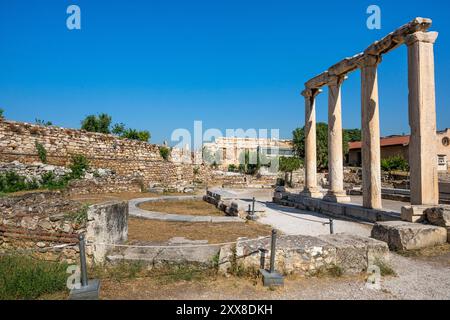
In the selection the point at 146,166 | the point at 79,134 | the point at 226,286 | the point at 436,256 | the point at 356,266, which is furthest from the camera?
the point at 146,166

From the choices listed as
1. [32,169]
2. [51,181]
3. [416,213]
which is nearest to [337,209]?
[416,213]

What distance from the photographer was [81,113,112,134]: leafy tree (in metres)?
39.8

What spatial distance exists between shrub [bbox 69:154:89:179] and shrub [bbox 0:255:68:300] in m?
14.9

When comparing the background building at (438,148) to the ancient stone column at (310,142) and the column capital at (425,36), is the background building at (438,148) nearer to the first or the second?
the ancient stone column at (310,142)

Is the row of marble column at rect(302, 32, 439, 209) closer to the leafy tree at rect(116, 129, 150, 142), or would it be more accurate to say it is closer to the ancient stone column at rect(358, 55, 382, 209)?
the ancient stone column at rect(358, 55, 382, 209)

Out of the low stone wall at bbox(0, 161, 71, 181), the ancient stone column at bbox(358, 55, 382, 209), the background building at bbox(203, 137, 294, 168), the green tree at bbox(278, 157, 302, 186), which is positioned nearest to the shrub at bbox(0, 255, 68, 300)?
the ancient stone column at bbox(358, 55, 382, 209)

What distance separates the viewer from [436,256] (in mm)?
5793

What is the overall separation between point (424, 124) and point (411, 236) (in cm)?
342

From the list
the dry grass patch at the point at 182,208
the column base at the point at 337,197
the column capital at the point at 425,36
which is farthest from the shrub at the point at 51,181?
the column capital at the point at 425,36

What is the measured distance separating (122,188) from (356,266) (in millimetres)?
17482

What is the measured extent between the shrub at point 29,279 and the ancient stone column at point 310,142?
11757 millimetres

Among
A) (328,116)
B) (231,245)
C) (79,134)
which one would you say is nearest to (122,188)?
(79,134)

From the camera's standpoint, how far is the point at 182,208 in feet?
44.5

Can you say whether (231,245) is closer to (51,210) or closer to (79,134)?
(51,210)
